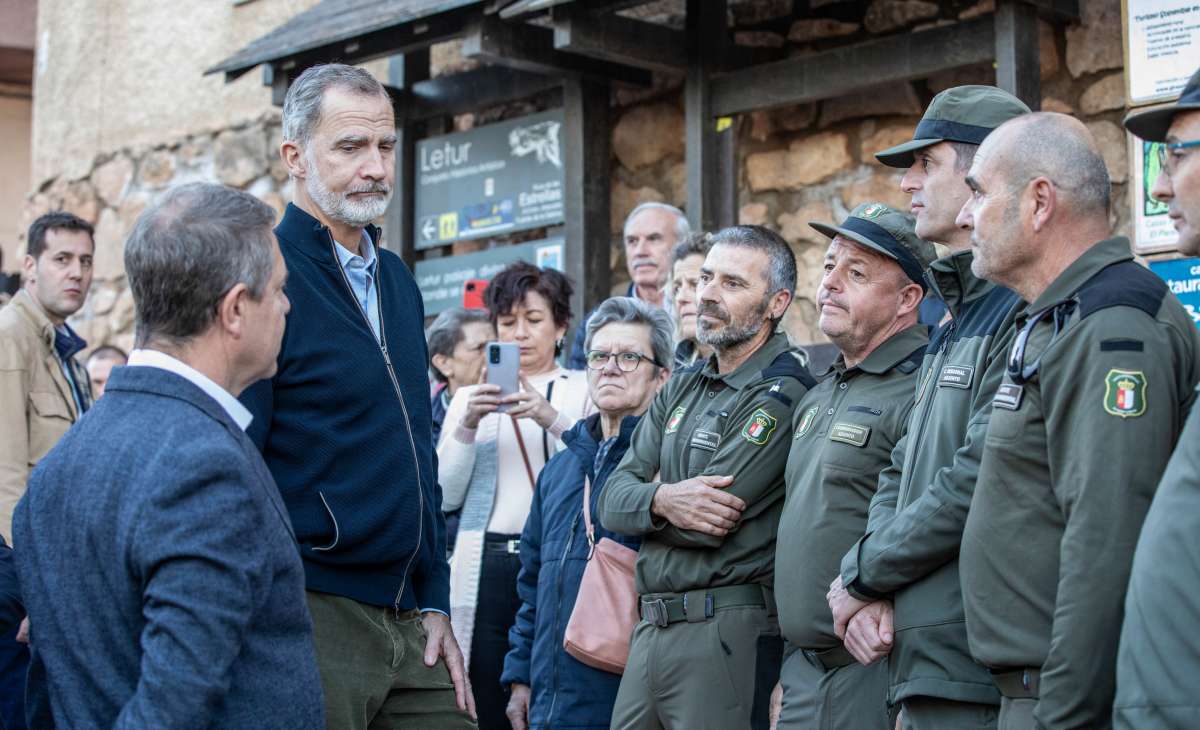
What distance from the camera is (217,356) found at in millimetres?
2625

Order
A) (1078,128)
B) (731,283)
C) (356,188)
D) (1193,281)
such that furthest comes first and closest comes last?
(1193,281)
(731,283)
(356,188)
(1078,128)

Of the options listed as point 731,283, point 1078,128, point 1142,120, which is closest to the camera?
point 1142,120

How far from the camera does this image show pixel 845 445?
3947 mm

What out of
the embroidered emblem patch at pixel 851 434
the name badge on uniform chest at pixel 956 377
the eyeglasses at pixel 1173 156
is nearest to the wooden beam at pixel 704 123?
the embroidered emblem patch at pixel 851 434

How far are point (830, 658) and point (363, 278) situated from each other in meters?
1.55

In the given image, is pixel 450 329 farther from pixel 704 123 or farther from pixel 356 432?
pixel 356 432

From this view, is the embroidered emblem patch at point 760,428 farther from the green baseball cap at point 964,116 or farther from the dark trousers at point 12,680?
the dark trousers at point 12,680

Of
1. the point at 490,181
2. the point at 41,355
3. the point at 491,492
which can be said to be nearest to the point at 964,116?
the point at 491,492

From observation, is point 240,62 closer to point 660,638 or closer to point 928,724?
point 660,638

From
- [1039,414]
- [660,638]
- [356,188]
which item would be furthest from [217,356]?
[660,638]

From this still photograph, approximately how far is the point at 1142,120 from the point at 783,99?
4.25m

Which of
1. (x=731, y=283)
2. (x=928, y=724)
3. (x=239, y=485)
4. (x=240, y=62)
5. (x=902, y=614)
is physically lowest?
(x=928, y=724)

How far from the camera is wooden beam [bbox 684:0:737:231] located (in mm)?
7281

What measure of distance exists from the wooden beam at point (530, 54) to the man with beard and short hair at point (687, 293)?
1.99 metres
